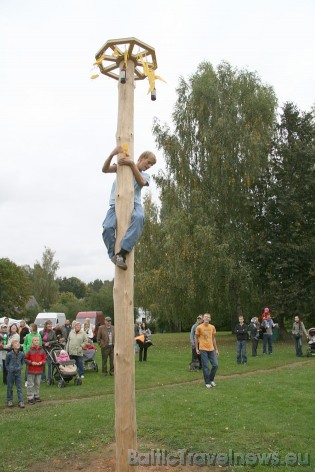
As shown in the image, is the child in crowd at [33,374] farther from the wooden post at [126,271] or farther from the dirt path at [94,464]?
the wooden post at [126,271]

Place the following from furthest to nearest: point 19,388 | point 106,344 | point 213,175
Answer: point 213,175 < point 106,344 < point 19,388

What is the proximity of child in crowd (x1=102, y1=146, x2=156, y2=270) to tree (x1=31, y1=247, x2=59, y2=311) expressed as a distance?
7776 cm

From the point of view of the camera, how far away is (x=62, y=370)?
583 inches

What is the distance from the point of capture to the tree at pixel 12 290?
211 feet

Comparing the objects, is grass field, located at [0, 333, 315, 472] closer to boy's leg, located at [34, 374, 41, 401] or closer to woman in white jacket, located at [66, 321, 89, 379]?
boy's leg, located at [34, 374, 41, 401]

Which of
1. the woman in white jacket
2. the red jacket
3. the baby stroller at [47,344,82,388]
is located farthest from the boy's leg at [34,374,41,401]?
the woman in white jacket

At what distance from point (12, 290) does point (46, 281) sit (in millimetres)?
→ 15908

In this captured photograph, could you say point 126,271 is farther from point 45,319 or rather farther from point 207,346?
point 45,319

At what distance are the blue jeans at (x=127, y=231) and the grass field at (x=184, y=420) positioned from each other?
367 centimetres

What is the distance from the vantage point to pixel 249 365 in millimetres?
18219

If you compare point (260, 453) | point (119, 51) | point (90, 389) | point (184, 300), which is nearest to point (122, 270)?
point (119, 51)

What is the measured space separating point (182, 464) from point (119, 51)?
5.68m

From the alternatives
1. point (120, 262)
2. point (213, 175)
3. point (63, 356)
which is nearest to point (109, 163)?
point (120, 262)

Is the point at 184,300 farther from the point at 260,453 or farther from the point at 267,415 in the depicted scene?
the point at 260,453
